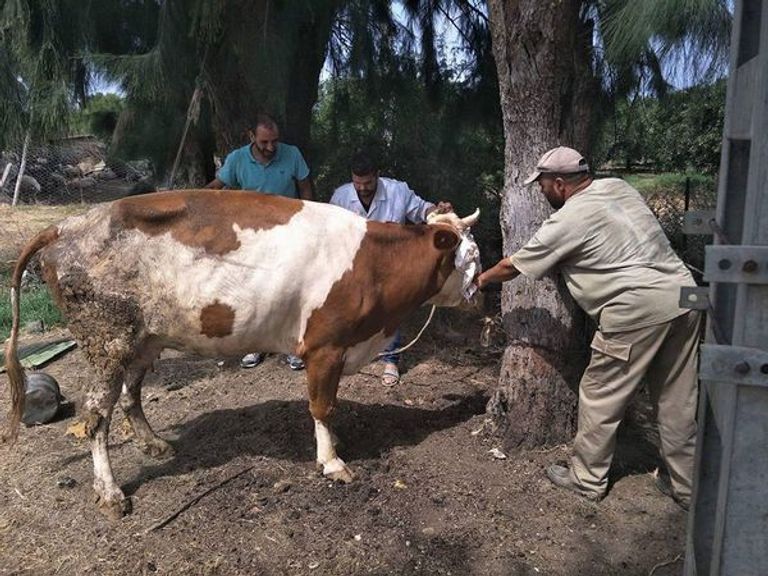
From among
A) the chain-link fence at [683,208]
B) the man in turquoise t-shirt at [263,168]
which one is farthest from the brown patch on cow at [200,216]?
the chain-link fence at [683,208]

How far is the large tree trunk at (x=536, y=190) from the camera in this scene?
3949mm

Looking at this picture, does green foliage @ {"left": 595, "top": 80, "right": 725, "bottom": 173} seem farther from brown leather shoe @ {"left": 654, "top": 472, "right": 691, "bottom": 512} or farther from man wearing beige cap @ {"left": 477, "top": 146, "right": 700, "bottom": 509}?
brown leather shoe @ {"left": 654, "top": 472, "right": 691, "bottom": 512}

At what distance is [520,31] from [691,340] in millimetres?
1937

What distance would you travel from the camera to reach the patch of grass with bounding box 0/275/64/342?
297 inches

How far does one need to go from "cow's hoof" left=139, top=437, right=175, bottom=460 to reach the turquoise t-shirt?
199 cm

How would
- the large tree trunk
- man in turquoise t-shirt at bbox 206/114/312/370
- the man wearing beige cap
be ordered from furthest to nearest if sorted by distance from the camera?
man in turquoise t-shirt at bbox 206/114/312/370
the large tree trunk
the man wearing beige cap

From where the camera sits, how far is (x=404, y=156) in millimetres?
7465

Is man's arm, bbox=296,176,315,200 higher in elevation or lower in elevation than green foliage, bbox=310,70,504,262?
lower

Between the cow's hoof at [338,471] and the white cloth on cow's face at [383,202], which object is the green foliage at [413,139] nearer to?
the white cloth on cow's face at [383,202]

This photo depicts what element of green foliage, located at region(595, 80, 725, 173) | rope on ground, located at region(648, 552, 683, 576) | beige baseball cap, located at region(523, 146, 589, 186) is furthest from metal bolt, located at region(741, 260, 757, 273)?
green foliage, located at region(595, 80, 725, 173)

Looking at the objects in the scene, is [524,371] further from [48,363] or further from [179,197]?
[48,363]

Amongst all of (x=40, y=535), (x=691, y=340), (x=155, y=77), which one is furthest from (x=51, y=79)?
(x=691, y=340)

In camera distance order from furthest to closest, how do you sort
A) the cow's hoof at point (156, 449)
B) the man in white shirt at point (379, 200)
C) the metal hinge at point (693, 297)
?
the man in white shirt at point (379, 200) < the cow's hoof at point (156, 449) < the metal hinge at point (693, 297)

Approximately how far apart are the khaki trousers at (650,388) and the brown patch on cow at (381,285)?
1109 millimetres
